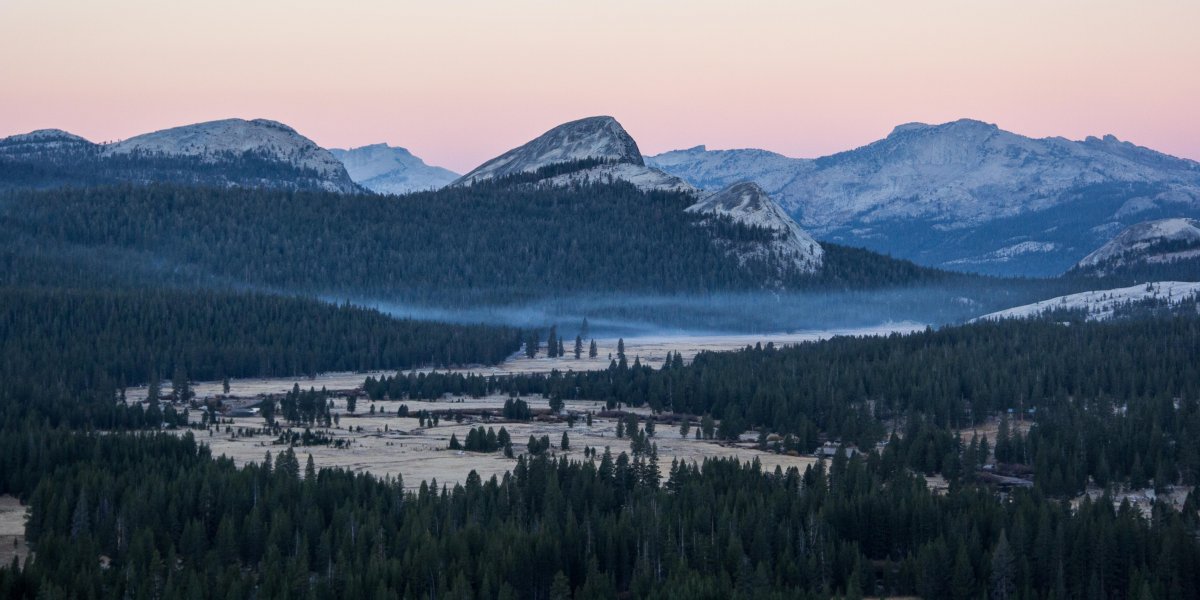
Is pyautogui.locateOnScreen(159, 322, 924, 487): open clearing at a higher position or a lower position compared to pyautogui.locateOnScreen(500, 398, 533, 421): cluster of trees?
lower

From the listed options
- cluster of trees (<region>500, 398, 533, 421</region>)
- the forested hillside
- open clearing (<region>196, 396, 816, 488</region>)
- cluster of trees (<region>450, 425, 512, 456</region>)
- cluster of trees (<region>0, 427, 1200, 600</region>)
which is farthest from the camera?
cluster of trees (<region>500, 398, 533, 421</region>)

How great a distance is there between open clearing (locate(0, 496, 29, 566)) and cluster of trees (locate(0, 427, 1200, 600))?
3.42 ft

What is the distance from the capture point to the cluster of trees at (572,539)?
79.2 meters

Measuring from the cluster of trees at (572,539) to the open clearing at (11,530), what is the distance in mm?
1044

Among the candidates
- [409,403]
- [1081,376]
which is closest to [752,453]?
[1081,376]

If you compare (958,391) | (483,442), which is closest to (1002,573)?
(483,442)

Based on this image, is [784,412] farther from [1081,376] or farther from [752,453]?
[1081,376]

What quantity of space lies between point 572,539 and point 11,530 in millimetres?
32280

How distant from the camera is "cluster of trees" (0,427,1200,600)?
79188mm

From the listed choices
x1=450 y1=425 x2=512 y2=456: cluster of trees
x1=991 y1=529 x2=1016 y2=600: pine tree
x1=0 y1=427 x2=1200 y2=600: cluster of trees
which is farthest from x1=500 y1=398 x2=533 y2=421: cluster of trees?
x1=991 y1=529 x2=1016 y2=600: pine tree

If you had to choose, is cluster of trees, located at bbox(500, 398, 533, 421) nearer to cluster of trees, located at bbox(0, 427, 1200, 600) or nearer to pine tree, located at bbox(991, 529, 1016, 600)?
cluster of trees, located at bbox(0, 427, 1200, 600)

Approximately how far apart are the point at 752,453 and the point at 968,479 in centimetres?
1905

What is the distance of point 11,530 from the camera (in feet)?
311

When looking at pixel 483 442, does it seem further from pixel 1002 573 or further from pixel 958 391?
pixel 1002 573
